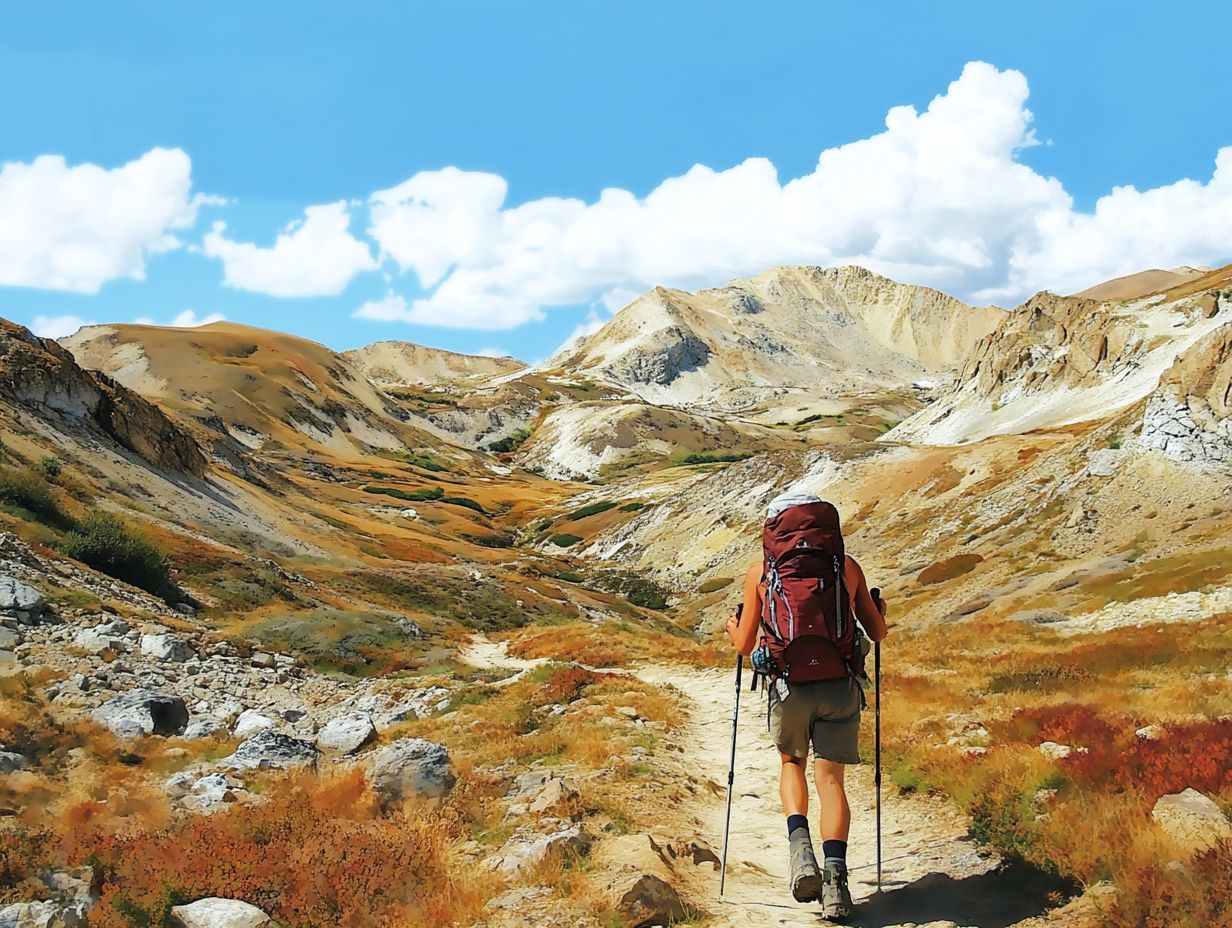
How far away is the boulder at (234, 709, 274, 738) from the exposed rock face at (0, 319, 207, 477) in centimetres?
3628

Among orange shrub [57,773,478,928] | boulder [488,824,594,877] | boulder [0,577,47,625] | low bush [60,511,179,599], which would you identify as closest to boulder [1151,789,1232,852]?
boulder [488,824,594,877]

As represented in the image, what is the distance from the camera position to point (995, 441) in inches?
2739

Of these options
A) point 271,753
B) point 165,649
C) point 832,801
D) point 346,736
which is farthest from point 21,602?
point 832,801

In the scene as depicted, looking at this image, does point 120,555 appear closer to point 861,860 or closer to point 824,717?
point 861,860

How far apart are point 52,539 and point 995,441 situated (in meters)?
66.0

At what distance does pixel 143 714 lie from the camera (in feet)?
45.6

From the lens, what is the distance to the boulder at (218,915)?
6.62 metres

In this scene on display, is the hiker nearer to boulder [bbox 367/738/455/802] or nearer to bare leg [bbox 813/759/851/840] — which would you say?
bare leg [bbox 813/759/851/840]

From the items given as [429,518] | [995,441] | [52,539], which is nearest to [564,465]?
[429,518]

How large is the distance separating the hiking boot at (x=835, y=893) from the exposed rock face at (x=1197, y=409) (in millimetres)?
46128

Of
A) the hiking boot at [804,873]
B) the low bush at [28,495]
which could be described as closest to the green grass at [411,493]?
the low bush at [28,495]

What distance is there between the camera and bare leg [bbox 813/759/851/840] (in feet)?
22.5

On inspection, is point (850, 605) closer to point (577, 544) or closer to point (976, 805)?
point (976, 805)

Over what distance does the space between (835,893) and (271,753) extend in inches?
343
